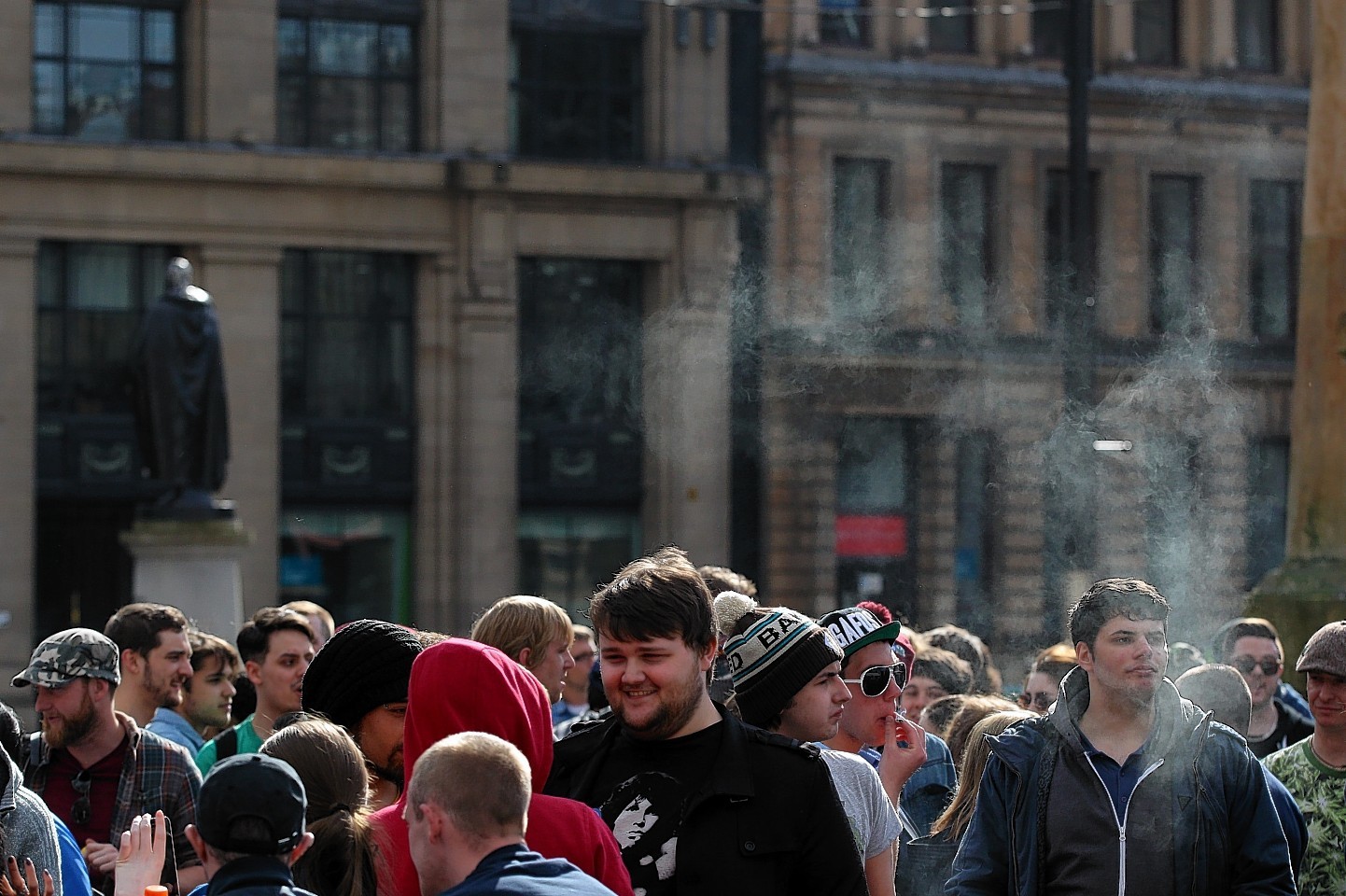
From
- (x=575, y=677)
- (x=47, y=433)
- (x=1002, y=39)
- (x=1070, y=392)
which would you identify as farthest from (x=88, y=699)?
(x=1002, y=39)

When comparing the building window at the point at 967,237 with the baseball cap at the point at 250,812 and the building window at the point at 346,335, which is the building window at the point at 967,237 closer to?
the building window at the point at 346,335

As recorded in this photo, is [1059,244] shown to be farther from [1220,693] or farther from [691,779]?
[691,779]

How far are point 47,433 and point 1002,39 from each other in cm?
1386

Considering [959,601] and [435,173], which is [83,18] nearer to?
[435,173]

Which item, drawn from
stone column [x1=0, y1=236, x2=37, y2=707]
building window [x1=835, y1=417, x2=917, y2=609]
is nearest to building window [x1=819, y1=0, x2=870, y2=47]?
building window [x1=835, y1=417, x2=917, y2=609]

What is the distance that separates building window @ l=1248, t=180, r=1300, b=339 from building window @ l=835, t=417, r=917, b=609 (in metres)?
5.49

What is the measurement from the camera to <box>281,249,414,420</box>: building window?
1087 inches

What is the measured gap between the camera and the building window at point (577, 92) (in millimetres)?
28641

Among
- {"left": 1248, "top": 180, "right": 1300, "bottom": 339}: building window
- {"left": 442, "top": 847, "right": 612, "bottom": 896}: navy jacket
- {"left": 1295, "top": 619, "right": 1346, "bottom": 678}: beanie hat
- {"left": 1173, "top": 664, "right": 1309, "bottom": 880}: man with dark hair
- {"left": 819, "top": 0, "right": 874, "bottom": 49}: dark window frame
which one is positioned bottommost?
{"left": 1173, "top": 664, "right": 1309, "bottom": 880}: man with dark hair

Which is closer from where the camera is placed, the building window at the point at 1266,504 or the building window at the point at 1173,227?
the building window at the point at 1266,504

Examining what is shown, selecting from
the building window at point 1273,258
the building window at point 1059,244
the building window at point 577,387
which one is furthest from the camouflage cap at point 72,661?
the building window at point 1273,258

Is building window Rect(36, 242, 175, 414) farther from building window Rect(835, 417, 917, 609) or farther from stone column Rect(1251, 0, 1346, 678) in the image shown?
stone column Rect(1251, 0, 1346, 678)

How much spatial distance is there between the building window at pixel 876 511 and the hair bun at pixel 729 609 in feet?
72.1

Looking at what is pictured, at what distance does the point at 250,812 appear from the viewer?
3.74 metres
